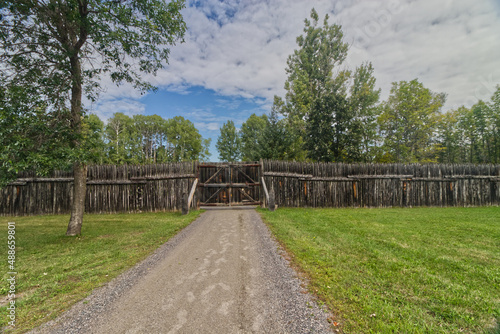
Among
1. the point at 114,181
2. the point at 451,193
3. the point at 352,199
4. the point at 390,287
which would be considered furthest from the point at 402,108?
the point at 114,181

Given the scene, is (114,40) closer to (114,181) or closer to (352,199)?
(114,181)

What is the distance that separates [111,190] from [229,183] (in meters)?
7.17

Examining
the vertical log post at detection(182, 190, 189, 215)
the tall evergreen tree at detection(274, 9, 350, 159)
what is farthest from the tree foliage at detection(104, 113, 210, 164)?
the vertical log post at detection(182, 190, 189, 215)

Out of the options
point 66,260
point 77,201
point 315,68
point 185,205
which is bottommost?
point 66,260

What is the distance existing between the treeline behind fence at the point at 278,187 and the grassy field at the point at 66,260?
3.54 m

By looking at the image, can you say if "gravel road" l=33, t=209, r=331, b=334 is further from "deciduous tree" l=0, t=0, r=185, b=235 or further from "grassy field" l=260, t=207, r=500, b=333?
"deciduous tree" l=0, t=0, r=185, b=235

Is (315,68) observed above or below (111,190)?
above

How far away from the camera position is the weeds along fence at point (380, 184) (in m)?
12.3

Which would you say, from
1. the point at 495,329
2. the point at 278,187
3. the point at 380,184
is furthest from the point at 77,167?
the point at 380,184

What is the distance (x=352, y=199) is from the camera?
42.3ft

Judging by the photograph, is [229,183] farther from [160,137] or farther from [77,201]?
[160,137]

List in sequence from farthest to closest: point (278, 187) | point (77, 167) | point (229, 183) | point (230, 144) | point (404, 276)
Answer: point (230, 144)
point (229, 183)
point (278, 187)
point (77, 167)
point (404, 276)

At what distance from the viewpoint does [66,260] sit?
4.75 meters

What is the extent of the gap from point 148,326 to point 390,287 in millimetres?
3631
